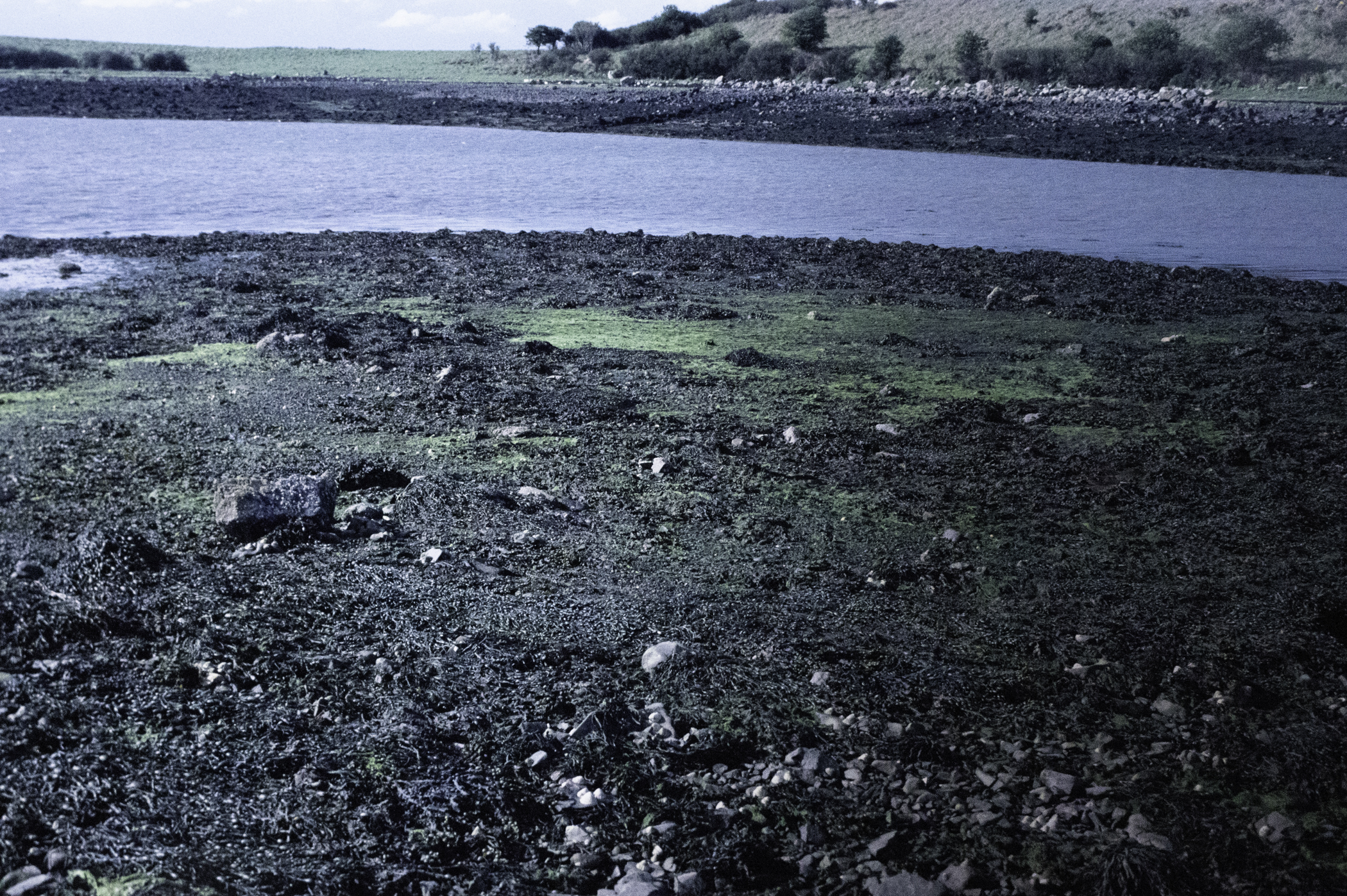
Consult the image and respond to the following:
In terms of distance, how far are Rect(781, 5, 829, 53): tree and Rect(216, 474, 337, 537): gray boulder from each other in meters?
62.8

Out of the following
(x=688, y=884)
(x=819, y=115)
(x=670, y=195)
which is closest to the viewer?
(x=688, y=884)

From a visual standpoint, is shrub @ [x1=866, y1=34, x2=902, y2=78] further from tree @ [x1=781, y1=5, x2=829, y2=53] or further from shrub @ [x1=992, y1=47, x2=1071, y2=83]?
tree @ [x1=781, y1=5, x2=829, y2=53]

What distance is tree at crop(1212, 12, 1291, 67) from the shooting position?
48.1 metres

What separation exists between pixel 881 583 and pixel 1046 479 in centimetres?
188

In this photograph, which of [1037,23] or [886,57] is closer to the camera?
[886,57]

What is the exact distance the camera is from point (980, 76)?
5084 cm

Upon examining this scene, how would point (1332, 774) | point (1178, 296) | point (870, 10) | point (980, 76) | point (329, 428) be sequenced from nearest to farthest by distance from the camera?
point (1332, 774) → point (329, 428) → point (1178, 296) → point (980, 76) → point (870, 10)

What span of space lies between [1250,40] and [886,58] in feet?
56.3

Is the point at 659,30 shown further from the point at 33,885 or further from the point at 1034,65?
the point at 33,885

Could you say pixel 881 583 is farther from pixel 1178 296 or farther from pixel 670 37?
pixel 670 37

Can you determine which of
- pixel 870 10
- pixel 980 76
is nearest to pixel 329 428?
pixel 980 76

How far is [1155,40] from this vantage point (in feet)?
165

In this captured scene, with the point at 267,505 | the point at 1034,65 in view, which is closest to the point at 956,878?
the point at 267,505

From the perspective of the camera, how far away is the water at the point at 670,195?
50.3 ft
